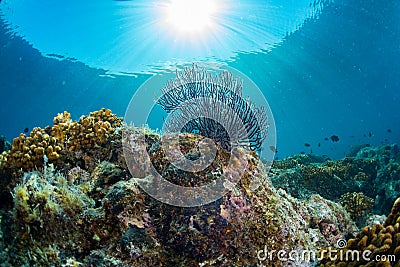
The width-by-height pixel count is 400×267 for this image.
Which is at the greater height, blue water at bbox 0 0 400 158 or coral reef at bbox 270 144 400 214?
blue water at bbox 0 0 400 158

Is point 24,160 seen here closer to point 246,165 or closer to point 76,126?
point 76,126

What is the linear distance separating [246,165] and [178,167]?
930mm

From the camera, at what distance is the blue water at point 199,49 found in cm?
2811

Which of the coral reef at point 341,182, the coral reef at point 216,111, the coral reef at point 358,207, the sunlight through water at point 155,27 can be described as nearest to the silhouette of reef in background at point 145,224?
the coral reef at point 216,111

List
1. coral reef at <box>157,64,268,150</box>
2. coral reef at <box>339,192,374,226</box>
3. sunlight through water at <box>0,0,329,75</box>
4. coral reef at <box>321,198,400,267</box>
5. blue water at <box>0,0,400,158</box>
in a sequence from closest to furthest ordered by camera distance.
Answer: coral reef at <box>321,198,400,267</box> < coral reef at <box>157,64,268,150</box> < coral reef at <box>339,192,374,226</box> < sunlight through water at <box>0,0,329,75</box> < blue water at <box>0,0,400,158</box>

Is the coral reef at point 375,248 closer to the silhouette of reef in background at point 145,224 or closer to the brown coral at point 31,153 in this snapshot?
the silhouette of reef in background at point 145,224
